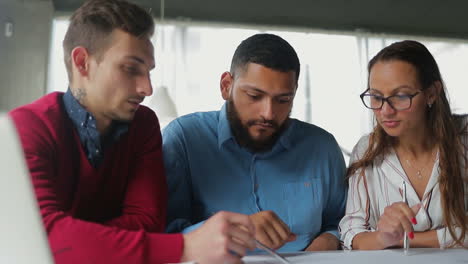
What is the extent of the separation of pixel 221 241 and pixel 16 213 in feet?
1.44

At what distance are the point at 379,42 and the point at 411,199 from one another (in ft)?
14.5

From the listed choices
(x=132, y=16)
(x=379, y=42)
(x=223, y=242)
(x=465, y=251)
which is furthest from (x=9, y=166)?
(x=379, y=42)

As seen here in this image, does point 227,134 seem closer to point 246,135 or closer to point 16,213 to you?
point 246,135

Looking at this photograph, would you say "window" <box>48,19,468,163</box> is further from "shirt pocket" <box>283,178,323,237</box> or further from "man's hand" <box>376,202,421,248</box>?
"man's hand" <box>376,202,421,248</box>

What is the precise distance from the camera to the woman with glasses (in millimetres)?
1243

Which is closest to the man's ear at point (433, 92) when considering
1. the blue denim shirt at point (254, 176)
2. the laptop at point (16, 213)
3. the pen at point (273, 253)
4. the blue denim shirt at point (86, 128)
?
the blue denim shirt at point (254, 176)

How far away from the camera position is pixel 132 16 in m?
1.03

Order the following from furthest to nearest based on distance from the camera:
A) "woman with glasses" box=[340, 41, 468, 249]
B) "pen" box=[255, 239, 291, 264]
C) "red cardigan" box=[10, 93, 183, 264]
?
"woman with glasses" box=[340, 41, 468, 249] → "pen" box=[255, 239, 291, 264] → "red cardigan" box=[10, 93, 183, 264]

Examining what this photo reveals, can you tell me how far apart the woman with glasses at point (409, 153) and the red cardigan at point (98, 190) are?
0.59m

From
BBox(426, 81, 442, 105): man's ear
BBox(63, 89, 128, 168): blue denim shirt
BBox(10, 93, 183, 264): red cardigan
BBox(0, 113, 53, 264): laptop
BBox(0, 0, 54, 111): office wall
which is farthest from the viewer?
BBox(0, 0, 54, 111): office wall

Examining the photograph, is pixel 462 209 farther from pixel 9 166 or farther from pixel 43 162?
pixel 9 166

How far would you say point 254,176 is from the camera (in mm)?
1401

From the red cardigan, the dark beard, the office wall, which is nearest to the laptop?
the red cardigan

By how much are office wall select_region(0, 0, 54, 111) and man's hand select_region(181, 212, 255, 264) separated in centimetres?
388
